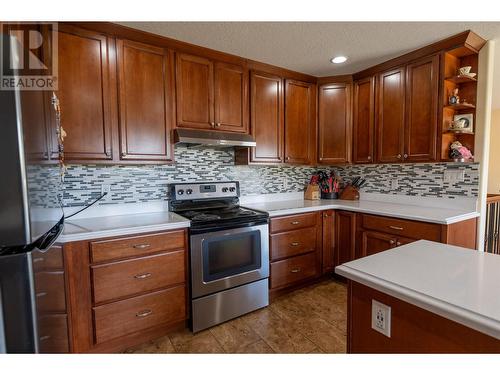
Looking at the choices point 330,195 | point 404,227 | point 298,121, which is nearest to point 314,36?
point 298,121

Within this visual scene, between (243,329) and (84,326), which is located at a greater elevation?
(84,326)

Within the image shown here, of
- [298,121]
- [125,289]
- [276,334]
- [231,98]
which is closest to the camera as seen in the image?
[125,289]

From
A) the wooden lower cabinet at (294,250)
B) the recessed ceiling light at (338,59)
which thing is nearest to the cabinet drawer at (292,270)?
the wooden lower cabinet at (294,250)

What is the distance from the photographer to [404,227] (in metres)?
2.16

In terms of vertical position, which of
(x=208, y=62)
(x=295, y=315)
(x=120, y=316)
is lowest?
(x=295, y=315)

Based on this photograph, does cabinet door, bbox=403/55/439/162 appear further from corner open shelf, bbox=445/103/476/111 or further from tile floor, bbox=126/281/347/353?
tile floor, bbox=126/281/347/353

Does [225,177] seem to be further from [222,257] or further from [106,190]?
[106,190]

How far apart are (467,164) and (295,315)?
1980mm

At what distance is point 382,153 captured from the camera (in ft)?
8.55

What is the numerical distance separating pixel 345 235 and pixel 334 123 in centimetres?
124

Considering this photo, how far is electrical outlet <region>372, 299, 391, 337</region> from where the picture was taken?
886 millimetres

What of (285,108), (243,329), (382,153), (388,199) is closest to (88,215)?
(243,329)

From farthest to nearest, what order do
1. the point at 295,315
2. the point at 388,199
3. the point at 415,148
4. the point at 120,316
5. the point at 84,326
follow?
the point at 388,199
the point at 415,148
the point at 295,315
the point at 120,316
the point at 84,326
